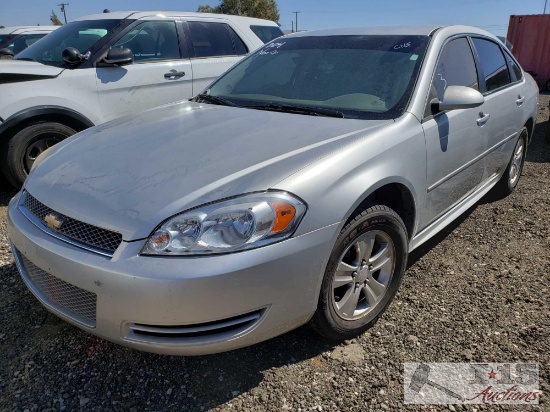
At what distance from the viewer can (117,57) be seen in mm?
4562

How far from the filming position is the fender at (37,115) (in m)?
4.06

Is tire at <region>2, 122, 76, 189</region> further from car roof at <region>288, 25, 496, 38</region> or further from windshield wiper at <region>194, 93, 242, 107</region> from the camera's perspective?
car roof at <region>288, 25, 496, 38</region>

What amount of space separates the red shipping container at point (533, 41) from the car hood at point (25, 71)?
14312mm

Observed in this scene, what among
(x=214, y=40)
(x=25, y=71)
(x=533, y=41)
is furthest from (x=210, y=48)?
(x=533, y=41)

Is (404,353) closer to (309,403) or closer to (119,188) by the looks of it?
(309,403)

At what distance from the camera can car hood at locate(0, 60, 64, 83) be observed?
4129mm

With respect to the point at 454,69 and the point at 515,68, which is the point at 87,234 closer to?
the point at 454,69

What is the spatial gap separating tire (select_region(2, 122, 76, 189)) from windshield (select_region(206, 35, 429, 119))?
1.89 m

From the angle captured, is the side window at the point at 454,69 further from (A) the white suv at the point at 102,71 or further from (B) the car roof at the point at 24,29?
(B) the car roof at the point at 24,29

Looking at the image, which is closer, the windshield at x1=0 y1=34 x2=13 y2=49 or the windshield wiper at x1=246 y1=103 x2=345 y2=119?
the windshield wiper at x1=246 y1=103 x2=345 y2=119

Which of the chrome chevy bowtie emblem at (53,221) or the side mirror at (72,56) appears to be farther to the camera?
the side mirror at (72,56)

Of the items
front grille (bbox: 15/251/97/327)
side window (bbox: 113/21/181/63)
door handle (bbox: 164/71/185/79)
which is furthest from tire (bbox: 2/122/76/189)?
front grille (bbox: 15/251/97/327)

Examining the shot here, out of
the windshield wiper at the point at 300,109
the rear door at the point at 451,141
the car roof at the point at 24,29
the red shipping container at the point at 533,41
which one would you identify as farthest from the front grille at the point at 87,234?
the red shipping container at the point at 533,41

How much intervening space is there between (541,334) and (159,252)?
209 centimetres
